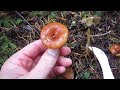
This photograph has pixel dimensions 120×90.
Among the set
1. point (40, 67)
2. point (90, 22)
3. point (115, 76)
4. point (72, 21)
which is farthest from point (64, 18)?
point (40, 67)

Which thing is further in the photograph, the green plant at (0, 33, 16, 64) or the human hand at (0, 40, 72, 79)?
the green plant at (0, 33, 16, 64)

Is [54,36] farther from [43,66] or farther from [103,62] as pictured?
[103,62]

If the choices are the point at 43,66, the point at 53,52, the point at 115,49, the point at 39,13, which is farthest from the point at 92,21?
the point at 43,66

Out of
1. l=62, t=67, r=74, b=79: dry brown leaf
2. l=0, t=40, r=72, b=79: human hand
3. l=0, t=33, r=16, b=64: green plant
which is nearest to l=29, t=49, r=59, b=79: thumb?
l=0, t=40, r=72, b=79: human hand

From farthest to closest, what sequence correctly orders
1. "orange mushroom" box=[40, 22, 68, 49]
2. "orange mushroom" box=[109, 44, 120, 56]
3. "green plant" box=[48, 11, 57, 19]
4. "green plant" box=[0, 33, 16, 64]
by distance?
"green plant" box=[48, 11, 57, 19] → "green plant" box=[0, 33, 16, 64] → "orange mushroom" box=[109, 44, 120, 56] → "orange mushroom" box=[40, 22, 68, 49]

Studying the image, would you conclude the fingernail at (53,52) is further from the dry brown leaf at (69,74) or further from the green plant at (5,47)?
the green plant at (5,47)

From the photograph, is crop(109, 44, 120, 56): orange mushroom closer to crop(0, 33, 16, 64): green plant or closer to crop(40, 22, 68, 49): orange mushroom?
crop(40, 22, 68, 49): orange mushroom

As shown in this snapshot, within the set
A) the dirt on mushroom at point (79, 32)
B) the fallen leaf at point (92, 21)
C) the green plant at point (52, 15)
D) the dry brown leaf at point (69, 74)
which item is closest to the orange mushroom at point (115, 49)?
the dirt on mushroom at point (79, 32)
